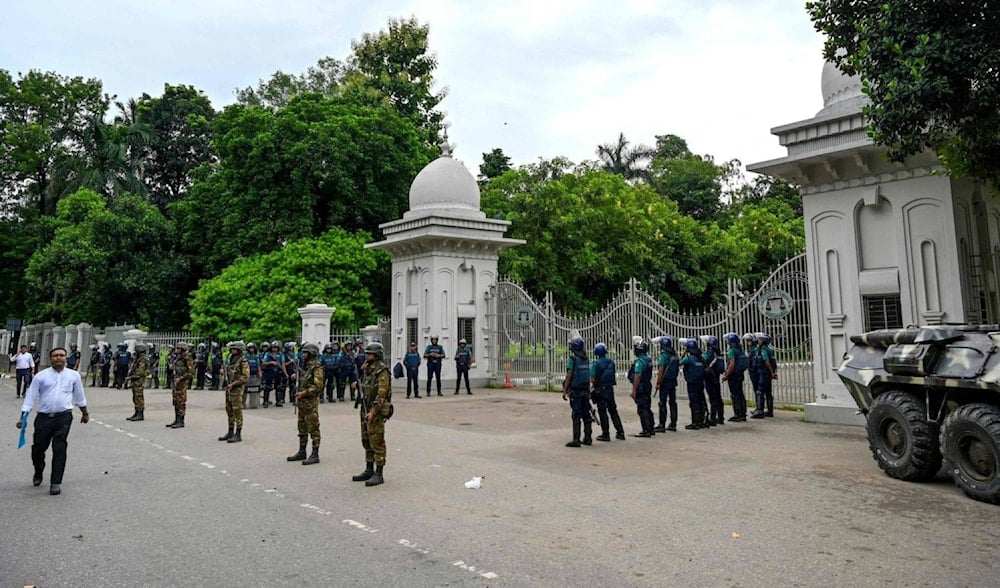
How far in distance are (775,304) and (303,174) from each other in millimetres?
17815

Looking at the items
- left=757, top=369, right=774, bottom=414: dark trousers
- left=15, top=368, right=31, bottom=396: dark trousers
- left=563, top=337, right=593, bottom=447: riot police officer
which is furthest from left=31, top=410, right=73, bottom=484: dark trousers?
left=15, top=368, right=31, bottom=396: dark trousers

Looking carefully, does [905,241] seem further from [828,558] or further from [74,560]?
[74,560]

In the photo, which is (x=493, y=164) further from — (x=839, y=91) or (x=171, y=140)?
(x=839, y=91)

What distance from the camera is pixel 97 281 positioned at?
96.3 feet

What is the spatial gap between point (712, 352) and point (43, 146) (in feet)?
122

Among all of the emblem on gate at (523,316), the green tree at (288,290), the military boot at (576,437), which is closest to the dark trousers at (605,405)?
the military boot at (576,437)

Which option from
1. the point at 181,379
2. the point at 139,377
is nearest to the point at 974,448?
the point at 181,379

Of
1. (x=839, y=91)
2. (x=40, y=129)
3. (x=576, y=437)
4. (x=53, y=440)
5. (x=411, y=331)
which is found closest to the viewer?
(x=53, y=440)

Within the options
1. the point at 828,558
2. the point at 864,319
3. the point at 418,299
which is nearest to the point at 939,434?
the point at 828,558

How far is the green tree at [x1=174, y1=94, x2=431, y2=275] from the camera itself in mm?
25266

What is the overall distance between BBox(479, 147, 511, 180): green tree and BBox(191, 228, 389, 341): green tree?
1505 cm

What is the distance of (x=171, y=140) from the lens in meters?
39.3

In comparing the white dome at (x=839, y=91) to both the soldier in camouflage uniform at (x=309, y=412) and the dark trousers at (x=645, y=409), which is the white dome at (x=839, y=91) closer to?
the dark trousers at (x=645, y=409)

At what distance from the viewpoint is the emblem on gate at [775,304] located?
1327 cm
